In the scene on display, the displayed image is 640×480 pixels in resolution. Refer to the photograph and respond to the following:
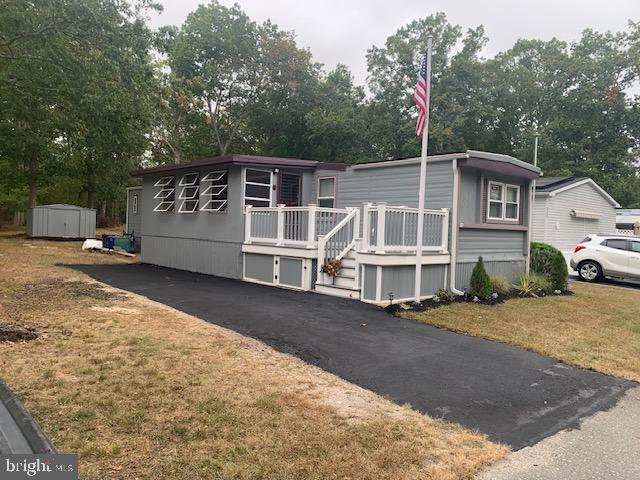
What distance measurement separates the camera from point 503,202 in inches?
433

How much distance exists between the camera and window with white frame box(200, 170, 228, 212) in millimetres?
12352

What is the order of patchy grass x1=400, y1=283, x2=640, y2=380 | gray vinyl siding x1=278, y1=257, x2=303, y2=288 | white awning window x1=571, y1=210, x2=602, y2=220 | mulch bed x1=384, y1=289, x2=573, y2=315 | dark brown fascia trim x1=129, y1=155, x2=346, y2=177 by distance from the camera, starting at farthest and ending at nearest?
white awning window x1=571, y1=210, x2=602, y2=220 < dark brown fascia trim x1=129, y1=155, x2=346, y2=177 < gray vinyl siding x1=278, y1=257, x2=303, y2=288 < mulch bed x1=384, y1=289, x2=573, y2=315 < patchy grass x1=400, y1=283, x2=640, y2=380

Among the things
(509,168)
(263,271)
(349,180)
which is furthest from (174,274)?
(509,168)

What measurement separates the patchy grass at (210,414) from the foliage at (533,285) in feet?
23.7

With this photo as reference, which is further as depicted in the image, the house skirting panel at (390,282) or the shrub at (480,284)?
the shrub at (480,284)

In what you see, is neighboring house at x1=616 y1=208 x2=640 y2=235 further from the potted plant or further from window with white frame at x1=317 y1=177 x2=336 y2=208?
the potted plant

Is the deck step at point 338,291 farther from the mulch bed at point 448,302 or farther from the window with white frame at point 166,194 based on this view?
the window with white frame at point 166,194

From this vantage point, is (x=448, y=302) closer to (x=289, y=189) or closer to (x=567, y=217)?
(x=289, y=189)

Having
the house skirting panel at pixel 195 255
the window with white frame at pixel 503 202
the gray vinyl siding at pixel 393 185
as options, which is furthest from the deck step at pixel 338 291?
the window with white frame at pixel 503 202

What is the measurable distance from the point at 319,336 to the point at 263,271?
5.18 metres

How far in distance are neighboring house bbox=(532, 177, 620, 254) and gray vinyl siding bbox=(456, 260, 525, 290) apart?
724 centimetres

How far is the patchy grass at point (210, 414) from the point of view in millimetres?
2789

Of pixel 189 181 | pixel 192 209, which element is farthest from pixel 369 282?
pixel 189 181

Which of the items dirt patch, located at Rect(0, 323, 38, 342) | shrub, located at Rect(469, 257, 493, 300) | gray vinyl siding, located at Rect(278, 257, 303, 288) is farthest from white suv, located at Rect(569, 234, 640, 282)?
dirt patch, located at Rect(0, 323, 38, 342)
